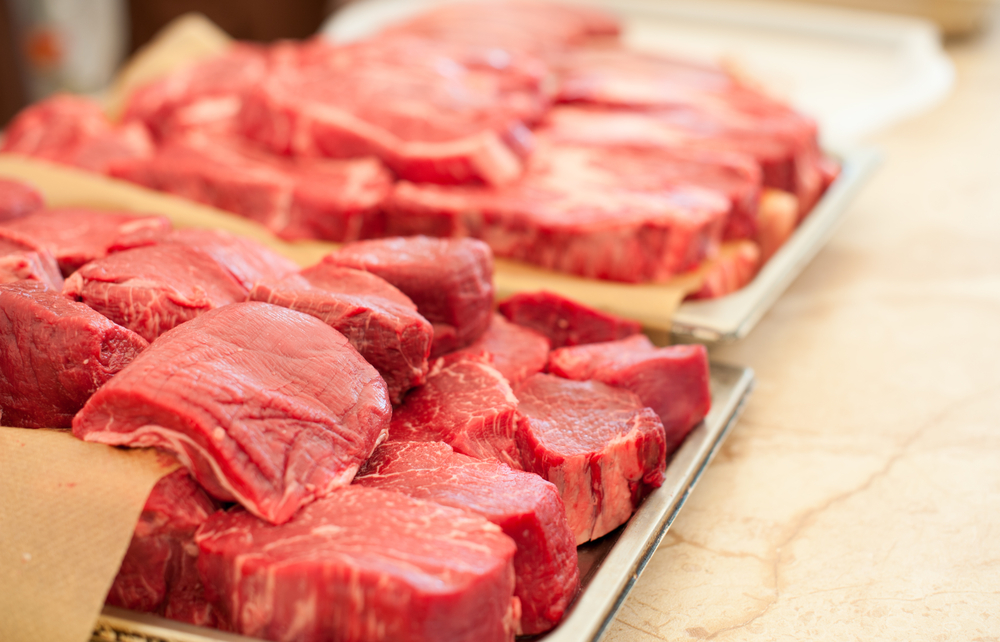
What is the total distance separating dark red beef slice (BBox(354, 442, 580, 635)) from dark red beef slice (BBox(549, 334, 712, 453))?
454 millimetres

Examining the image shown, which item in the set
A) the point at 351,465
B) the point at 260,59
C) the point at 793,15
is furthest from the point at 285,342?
the point at 793,15

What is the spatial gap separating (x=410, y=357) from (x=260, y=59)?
97.9 inches

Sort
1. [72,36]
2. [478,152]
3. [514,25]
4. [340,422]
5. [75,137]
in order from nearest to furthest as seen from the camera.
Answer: [340,422] → [478,152] → [75,137] → [514,25] → [72,36]

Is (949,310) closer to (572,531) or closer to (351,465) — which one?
(572,531)

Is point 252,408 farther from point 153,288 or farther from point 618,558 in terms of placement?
point 618,558

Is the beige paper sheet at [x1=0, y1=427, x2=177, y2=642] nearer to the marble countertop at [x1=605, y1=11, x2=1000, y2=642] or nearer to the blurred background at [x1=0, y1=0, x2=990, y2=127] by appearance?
the marble countertop at [x1=605, y1=11, x2=1000, y2=642]

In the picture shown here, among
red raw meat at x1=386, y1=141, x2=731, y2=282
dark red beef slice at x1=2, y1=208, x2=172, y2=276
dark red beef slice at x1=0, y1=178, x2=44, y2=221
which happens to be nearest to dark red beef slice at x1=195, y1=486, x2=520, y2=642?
dark red beef slice at x1=2, y1=208, x2=172, y2=276

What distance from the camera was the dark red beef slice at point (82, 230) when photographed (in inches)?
85.7

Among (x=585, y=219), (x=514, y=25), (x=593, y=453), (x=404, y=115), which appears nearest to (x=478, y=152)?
(x=404, y=115)

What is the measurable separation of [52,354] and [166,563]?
1.53ft

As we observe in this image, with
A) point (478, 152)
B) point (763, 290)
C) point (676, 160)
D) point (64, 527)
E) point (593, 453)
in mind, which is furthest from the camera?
point (676, 160)

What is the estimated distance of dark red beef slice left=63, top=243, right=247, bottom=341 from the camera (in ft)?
6.16

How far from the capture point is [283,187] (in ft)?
9.51

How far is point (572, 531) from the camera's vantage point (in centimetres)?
177
